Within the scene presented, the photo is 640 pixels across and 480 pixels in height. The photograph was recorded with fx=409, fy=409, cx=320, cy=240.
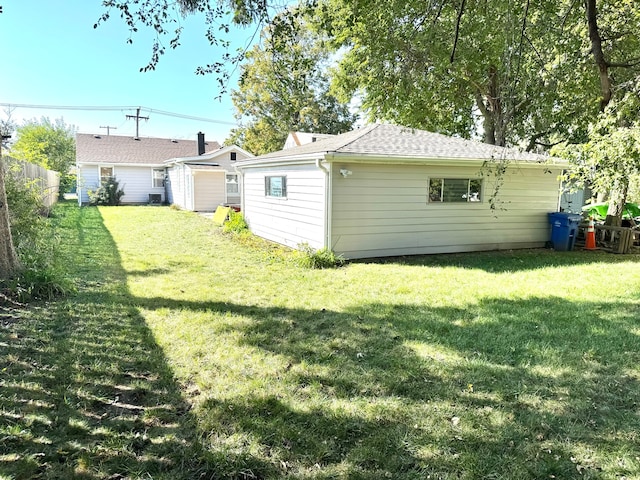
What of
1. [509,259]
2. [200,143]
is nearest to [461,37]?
[509,259]

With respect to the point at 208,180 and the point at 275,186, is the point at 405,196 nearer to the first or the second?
the point at 275,186

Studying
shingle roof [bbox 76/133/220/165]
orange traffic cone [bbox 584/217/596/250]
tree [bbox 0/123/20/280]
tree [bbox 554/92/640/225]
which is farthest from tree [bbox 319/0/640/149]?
shingle roof [bbox 76/133/220/165]

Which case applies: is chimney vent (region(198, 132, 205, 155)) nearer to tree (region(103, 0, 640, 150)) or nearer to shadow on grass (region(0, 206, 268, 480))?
tree (region(103, 0, 640, 150))

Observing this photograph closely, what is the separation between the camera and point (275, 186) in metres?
11.8

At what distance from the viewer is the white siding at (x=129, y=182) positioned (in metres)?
24.5

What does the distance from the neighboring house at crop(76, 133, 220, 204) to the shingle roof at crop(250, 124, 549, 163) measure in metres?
16.9

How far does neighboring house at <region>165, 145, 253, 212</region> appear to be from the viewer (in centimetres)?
2061

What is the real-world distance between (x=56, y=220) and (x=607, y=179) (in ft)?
52.5

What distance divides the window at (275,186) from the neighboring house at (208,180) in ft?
27.2

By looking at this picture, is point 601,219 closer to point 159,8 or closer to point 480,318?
point 480,318

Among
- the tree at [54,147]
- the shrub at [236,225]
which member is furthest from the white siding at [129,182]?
the shrub at [236,225]

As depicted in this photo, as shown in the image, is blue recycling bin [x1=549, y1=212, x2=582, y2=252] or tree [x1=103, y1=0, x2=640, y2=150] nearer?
tree [x1=103, y1=0, x2=640, y2=150]

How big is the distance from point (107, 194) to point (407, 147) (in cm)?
1994

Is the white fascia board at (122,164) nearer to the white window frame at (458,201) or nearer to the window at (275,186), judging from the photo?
the window at (275,186)
